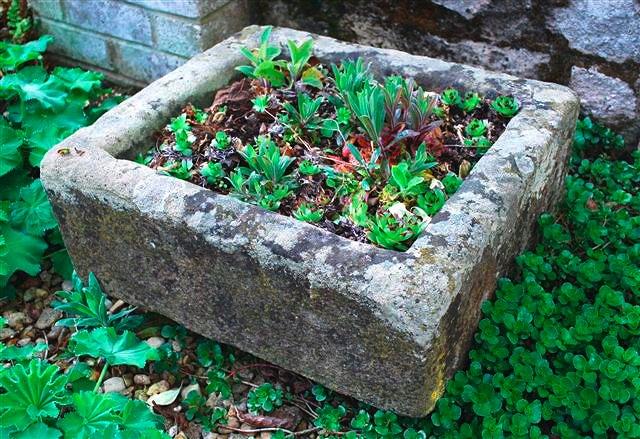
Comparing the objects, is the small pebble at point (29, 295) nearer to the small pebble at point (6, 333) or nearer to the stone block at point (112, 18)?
the small pebble at point (6, 333)

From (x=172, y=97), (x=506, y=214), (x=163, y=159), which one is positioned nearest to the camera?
(x=506, y=214)

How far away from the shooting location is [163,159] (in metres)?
2.07

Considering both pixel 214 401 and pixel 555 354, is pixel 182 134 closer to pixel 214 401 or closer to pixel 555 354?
pixel 214 401

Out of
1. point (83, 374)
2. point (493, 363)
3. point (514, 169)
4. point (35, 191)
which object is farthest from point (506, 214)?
point (35, 191)

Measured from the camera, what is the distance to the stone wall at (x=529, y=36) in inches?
94.1

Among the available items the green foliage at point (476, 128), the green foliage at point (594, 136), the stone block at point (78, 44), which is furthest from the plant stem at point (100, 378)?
the green foliage at point (594, 136)

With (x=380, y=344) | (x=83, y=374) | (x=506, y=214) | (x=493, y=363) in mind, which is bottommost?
(x=83, y=374)

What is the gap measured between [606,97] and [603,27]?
0.82 ft

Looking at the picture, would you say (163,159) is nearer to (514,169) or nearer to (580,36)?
(514,169)

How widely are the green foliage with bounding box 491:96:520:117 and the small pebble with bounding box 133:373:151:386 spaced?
4.07ft

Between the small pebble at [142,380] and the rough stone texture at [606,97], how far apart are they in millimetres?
1676

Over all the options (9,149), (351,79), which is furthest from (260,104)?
(9,149)

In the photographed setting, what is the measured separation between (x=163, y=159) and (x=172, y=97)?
0.25 meters

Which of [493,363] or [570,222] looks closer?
[493,363]
